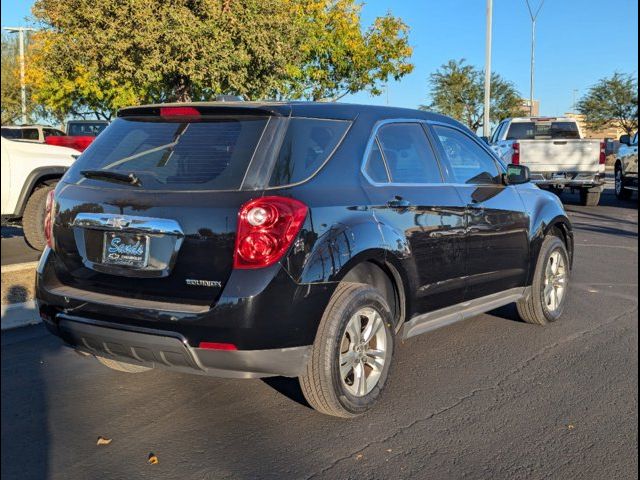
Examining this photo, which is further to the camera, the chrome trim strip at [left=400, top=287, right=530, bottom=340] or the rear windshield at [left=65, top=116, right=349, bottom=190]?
the chrome trim strip at [left=400, top=287, right=530, bottom=340]

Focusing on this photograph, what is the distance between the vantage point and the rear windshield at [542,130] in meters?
16.9

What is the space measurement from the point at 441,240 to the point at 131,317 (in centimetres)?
201

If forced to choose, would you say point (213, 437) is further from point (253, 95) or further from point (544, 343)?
point (253, 95)

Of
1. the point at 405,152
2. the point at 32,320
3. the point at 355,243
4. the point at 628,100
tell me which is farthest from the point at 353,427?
the point at 628,100

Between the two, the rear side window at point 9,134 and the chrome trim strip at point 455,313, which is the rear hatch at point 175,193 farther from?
the rear side window at point 9,134

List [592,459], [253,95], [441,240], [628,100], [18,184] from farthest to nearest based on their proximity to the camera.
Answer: [628,100] < [253,95] < [18,184] < [441,240] < [592,459]

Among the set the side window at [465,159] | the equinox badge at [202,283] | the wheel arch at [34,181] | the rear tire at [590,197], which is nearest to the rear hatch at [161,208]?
the equinox badge at [202,283]

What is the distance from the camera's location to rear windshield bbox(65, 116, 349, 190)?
3410 millimetres

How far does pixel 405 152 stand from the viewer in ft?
14.2

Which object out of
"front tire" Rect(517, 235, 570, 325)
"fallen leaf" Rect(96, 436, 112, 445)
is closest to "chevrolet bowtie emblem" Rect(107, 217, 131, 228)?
"fallen leaf" Rect(96, 436, 112, 445)

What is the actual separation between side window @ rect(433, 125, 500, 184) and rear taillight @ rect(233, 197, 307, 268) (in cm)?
183

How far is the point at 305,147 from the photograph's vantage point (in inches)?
142

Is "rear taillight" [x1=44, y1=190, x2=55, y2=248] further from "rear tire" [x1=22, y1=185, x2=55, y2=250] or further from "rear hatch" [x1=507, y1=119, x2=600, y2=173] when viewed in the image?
"rear hatch" [x1=507, y1=119, x2=600, y2=173]

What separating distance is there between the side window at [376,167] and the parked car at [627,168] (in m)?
13.8
